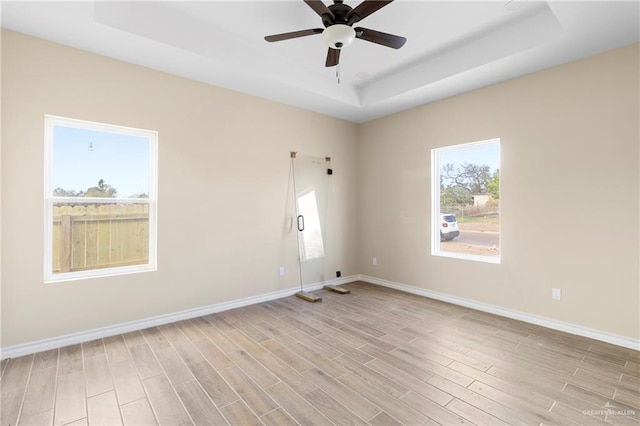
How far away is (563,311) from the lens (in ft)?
10.6

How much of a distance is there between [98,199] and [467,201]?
4.51 metres

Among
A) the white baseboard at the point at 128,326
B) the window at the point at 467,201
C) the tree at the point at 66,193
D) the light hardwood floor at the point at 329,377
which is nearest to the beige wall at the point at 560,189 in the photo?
the window at the point at 467,201

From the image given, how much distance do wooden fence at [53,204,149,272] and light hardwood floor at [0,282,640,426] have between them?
0.81m

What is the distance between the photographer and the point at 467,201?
13.7 ft

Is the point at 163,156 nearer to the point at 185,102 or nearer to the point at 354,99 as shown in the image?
the point at 185,102

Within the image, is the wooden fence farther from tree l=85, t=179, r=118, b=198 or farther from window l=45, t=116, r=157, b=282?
tree l=85, t=179, r=118, b=198

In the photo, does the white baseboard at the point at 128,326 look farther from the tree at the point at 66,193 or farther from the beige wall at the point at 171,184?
the tree at the point at 66,193

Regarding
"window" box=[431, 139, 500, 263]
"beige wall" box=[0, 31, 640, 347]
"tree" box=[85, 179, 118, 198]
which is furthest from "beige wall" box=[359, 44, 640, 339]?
"tree" box=[85, 179, 118, 198]

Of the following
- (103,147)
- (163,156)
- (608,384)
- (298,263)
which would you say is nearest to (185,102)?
(163,156)

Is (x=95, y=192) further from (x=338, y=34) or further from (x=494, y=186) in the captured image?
(x=494, y=186)

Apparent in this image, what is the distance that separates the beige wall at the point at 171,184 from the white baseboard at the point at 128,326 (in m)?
0.06

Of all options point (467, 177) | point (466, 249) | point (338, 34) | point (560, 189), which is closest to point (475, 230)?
point (466, 249)

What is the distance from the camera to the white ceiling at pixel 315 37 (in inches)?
99.3

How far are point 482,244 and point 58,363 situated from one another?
185 inches
